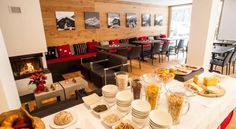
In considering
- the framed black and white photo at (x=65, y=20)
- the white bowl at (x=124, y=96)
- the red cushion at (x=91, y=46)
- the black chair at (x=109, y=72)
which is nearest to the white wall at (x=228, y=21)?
the black chair at (x=109, y=72)

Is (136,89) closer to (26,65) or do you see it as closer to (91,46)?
(26,65)

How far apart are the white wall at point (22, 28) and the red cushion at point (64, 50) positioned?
1007 mm

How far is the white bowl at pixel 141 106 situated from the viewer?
900 millimetres

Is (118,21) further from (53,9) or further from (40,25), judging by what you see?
(40,25)

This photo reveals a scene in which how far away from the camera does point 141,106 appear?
0.95m

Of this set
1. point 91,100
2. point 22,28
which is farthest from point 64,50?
point 91,100

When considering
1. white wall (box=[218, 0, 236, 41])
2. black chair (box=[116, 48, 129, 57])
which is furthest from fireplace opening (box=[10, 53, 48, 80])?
white wall (box=[218, 0, 236, 41])

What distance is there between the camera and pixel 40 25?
3.56m

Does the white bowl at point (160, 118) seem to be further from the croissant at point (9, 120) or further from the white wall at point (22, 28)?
the white wall at point (22, 28)

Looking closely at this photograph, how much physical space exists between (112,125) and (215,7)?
9.53ft

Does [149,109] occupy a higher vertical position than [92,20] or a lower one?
lower

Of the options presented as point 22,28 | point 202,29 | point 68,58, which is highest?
point 22,28

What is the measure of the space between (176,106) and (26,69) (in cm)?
380

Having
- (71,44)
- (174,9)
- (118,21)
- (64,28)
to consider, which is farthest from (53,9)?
(174,9)
